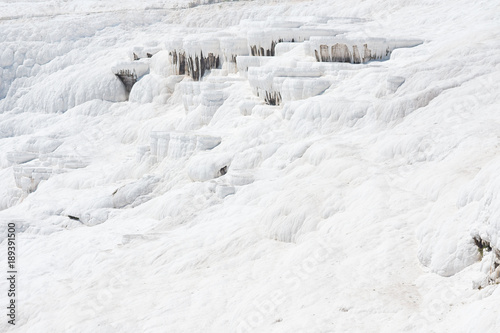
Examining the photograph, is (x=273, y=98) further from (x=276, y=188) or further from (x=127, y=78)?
(x=127, y=78)

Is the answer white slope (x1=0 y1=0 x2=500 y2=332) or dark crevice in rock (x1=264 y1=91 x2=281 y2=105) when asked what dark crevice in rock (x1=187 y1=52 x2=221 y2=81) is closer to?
white slope (x1=0 y1=0 x2=500 y2=332)

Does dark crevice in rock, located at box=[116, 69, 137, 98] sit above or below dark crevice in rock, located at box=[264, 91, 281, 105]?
below

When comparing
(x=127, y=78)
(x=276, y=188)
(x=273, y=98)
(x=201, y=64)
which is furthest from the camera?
(x=127, y=78)

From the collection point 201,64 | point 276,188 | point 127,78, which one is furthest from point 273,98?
point 127,78

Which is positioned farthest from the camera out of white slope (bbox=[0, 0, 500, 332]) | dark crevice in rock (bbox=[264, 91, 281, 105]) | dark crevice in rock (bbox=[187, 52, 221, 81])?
dark crevice in rock (bbox=[187, 52, 221, 81])

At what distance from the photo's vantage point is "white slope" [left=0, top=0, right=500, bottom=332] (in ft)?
36.3

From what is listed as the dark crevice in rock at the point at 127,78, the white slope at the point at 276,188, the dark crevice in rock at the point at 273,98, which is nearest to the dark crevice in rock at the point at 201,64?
the white slope at the point at 276,188

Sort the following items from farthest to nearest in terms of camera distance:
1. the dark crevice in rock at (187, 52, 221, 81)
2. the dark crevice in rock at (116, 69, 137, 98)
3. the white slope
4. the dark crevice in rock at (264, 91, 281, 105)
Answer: the dark crevice in rock at (116, 69, 137, 98), the dark crevice in rock at (187, 52, 221, 81), the dark crevice in rock at (264, 91, 281, 105), the white slope

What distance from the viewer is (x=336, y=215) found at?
14266 mm

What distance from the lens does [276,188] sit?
17.0 meters

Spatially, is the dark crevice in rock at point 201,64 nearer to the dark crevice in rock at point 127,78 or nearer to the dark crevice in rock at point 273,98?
the dark crevice in rock at point 127,78

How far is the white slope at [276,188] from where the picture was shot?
36.3 ft

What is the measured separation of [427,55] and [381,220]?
1147cm

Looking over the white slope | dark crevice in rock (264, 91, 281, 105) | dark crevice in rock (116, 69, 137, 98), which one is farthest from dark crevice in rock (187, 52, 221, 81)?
dark crevice in rock (264, 91, 281, 105)
